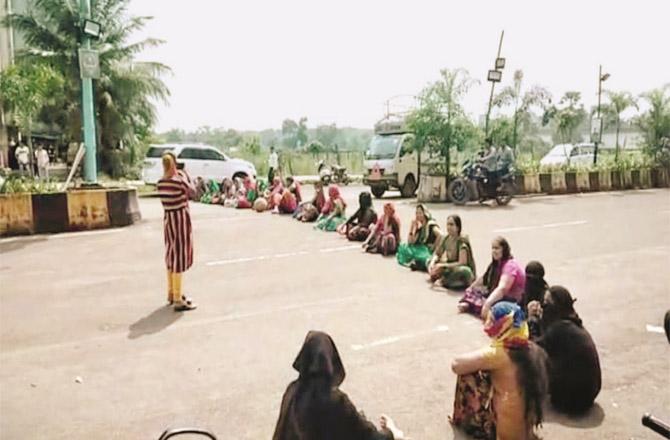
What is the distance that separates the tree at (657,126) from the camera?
2377 cm

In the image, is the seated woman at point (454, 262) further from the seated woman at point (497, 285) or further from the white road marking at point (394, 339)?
the white road marking at point (394, 339)

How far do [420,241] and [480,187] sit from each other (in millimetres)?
8686

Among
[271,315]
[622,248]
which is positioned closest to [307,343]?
[271,315]

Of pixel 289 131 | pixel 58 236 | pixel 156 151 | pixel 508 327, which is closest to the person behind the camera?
pixel 508 327

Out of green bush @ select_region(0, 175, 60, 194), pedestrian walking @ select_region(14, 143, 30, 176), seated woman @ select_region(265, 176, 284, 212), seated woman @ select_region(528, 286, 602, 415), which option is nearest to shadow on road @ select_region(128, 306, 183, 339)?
seated woman @ select_region(528, 286, 602, 415)

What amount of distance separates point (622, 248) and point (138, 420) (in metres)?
8.42

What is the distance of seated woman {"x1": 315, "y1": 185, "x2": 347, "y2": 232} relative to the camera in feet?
38.1

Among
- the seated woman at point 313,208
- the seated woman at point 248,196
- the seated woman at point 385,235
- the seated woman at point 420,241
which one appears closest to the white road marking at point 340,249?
the seated woman at point 385,235

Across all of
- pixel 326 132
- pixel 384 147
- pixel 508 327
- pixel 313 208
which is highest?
pixel 326 132

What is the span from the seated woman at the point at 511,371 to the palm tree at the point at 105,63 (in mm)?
23253

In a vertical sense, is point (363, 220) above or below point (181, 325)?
above

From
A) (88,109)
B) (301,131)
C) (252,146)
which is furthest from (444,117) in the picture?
(301,131)

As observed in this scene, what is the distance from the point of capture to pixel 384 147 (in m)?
19.3

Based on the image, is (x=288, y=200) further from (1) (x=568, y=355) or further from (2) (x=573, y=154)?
(2) (x=573, y=154)
